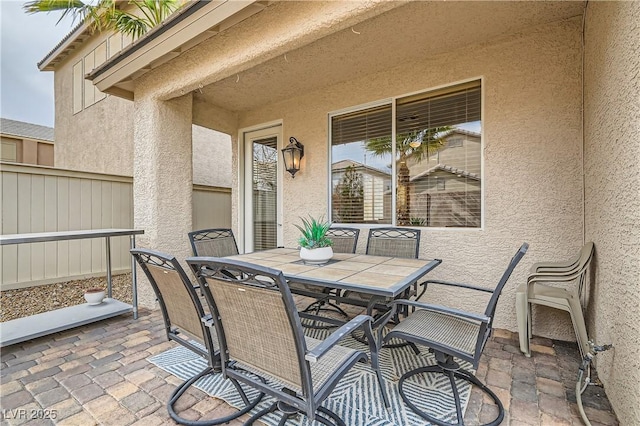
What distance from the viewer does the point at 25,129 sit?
13.8 meters

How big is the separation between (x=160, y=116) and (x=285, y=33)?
223 cm

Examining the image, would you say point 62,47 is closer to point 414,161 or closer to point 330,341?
point 414,161

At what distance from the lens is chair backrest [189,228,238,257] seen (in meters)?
3.28

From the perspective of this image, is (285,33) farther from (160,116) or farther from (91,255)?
(91,255)

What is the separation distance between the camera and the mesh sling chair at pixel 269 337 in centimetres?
122

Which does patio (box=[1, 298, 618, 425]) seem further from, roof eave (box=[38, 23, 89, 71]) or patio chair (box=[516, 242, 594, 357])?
roof eave (box=[38, 23, 89, 71])

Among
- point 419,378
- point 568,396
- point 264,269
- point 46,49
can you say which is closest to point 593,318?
point 568,396

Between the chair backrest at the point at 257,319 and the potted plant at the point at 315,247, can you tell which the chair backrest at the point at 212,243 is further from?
the chair backrest at the point at 257,319

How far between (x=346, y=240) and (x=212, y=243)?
65.5 inches

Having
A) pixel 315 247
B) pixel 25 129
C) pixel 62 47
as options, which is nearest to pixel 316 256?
pixel 315 247

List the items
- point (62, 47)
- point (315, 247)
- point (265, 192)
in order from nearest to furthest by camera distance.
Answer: point (315, 247)
point (265, 192)
point (62, 47)

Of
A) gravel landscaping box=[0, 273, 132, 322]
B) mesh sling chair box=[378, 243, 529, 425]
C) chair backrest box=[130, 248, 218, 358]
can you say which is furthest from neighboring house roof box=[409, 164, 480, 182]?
gravel landscaping box=[0, 273, 132, 322]

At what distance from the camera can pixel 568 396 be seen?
Answer: 6.52 feet

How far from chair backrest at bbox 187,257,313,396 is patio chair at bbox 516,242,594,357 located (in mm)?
2348
